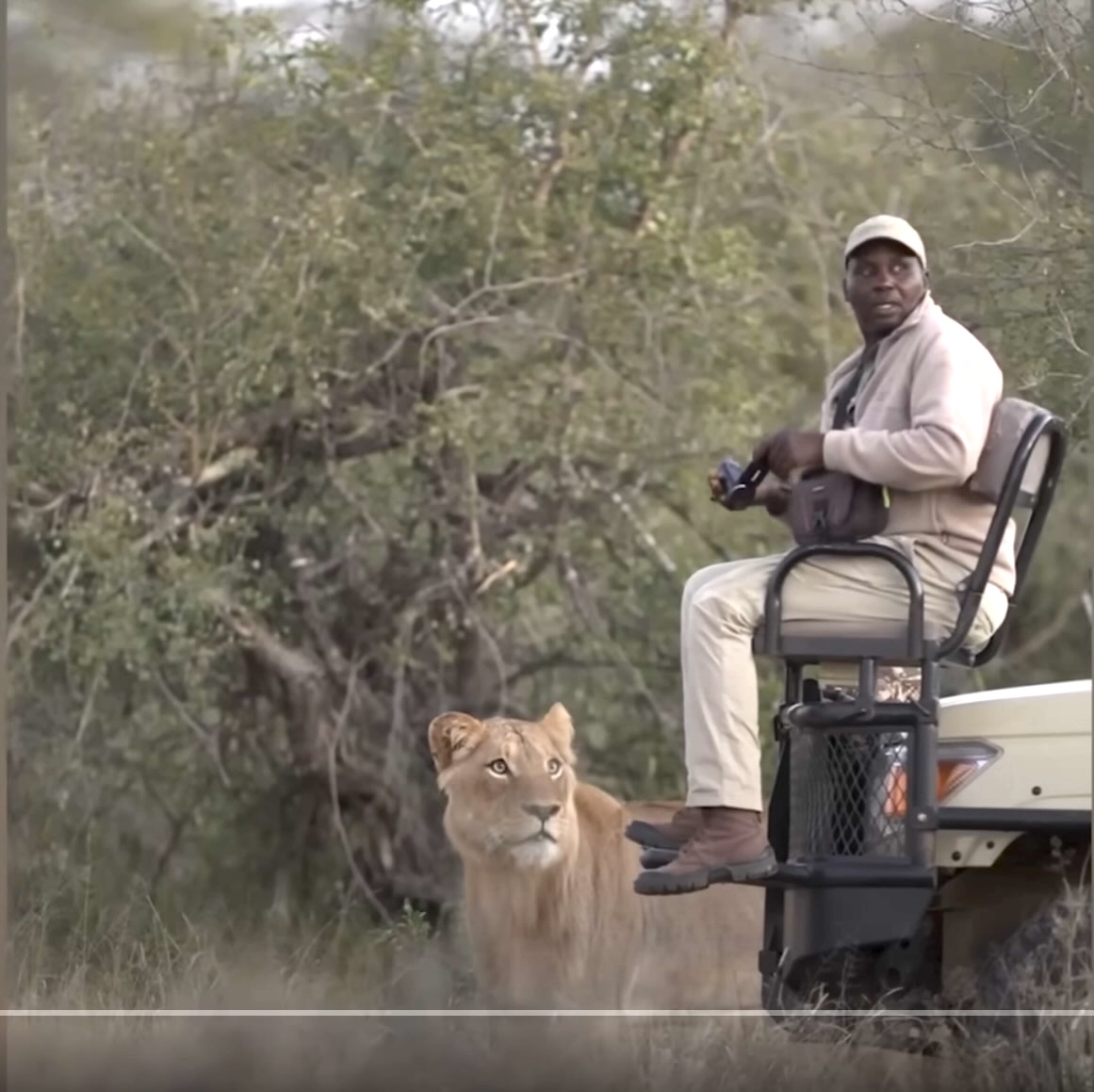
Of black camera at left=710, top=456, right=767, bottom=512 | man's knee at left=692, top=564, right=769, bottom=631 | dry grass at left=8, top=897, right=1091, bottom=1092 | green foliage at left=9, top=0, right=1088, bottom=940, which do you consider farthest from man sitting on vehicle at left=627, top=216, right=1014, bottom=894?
green foliage at left=9, top=0, right=1088, bottom=940

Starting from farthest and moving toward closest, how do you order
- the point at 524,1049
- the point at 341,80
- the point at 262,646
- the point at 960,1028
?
the point at 262,646, the point at 341,80, the point at 524,1049, the point at 960,1028

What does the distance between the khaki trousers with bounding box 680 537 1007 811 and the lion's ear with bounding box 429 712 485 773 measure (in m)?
1.40

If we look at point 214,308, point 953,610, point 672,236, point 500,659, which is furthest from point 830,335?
point 953,610

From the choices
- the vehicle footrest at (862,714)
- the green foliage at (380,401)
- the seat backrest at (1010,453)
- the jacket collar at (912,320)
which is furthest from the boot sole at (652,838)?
the green foliage at (380,401)

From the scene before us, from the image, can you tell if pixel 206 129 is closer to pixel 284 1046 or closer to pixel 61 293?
pixel 61 293

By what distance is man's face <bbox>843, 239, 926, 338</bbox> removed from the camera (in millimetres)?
4402

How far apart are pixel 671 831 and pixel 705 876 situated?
189 mm

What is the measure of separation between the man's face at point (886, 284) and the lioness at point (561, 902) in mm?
1655

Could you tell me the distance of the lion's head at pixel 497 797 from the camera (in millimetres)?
5535

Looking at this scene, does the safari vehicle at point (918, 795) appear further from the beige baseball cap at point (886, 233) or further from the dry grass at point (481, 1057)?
the beige baseball cap at point (886, 233)

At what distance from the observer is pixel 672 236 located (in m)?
7.82

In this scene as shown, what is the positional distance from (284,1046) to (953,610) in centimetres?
150

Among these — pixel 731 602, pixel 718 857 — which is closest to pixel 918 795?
pixel 718 857

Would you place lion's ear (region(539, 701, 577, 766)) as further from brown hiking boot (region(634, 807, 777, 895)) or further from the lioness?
brown hiking boot (region(634, 807, 777, 895))
